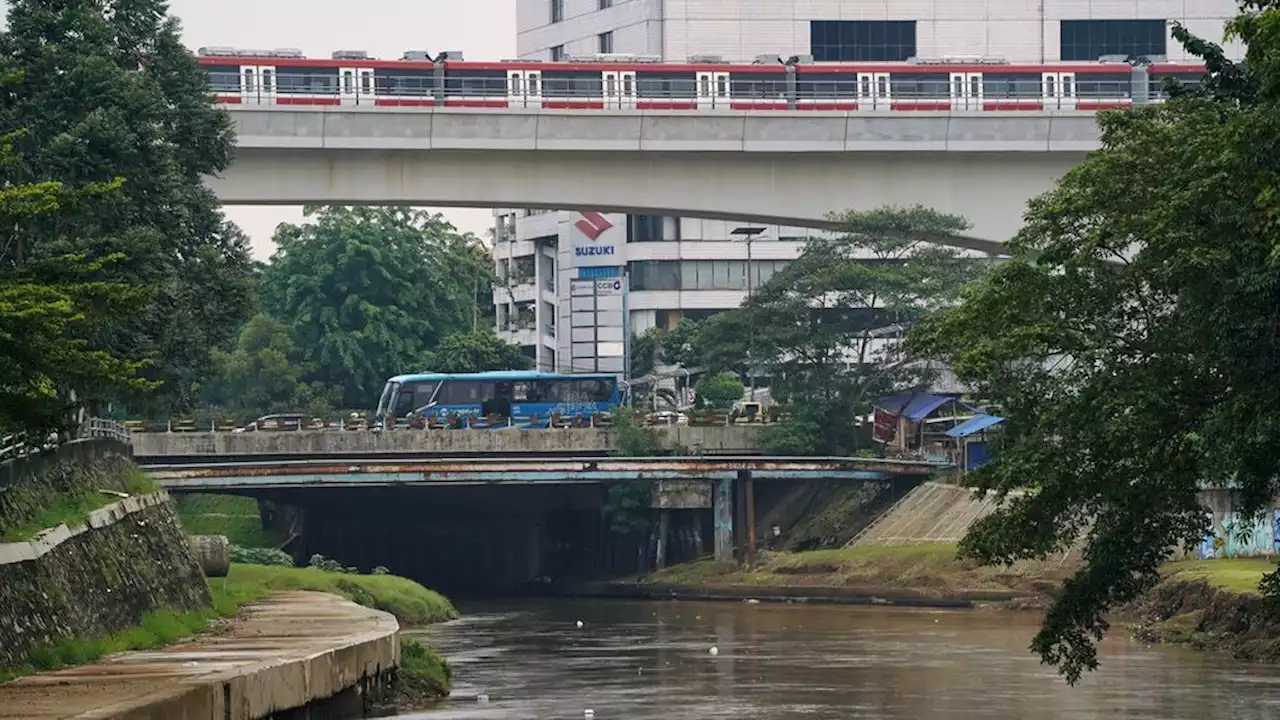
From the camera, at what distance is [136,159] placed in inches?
2031

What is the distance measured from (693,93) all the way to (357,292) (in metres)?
43.0

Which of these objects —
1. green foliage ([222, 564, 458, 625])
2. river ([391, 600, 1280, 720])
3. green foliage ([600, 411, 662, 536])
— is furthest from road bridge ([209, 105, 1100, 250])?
green foliage ([600, 411, 662, 536])

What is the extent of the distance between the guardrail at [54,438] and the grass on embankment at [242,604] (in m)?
3.06


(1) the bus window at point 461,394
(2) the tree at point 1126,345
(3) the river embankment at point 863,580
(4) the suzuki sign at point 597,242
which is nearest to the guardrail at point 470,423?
(3) the river embankment at point 863,580

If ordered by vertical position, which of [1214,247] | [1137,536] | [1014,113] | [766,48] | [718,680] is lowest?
[718,680]

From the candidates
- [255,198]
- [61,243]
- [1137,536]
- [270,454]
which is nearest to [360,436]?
[270,454]

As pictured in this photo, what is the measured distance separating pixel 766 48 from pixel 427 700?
88.1 meters

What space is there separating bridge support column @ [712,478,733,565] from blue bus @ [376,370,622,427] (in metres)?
17.6

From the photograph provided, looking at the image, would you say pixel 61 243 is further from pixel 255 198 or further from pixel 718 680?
pixel 255 198

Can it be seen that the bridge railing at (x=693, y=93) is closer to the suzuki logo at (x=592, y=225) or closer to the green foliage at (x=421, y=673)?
the green foliage at (x=421, y=673)

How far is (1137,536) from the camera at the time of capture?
3566cm

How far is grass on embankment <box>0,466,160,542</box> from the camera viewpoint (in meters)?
35.3

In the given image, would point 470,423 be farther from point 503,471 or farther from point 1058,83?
point 1058,83

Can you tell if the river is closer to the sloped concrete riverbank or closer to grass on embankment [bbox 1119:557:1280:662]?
grass on embankment [bbox 1119:557:1280:662]
